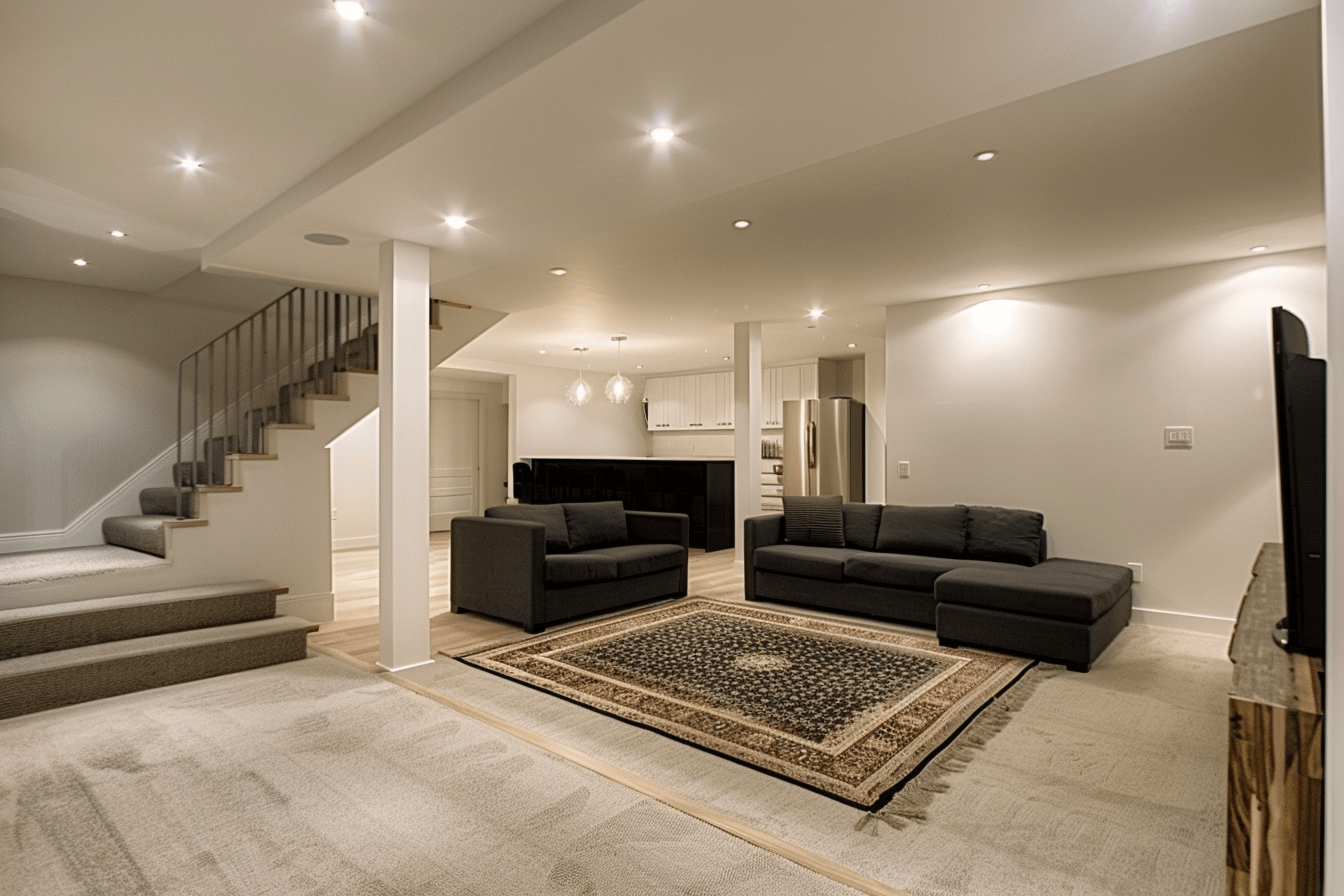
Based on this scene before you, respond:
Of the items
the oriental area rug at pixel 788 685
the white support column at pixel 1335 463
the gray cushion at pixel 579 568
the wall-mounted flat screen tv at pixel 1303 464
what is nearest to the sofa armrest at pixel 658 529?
the gray cushion at pixel 579 568

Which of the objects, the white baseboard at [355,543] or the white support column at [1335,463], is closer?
the white support column at [1335,463]

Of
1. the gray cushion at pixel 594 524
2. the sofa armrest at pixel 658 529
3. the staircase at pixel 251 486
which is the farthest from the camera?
the sofa armrest at pixel 658 529

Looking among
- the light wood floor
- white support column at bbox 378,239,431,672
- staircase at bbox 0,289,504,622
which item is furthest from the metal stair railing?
white support column at bbox 378,239,431,672

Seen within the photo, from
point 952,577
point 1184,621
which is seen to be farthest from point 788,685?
point 1184,621

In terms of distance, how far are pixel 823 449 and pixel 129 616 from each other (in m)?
6.93

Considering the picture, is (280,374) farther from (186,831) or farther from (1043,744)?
(1043,744)

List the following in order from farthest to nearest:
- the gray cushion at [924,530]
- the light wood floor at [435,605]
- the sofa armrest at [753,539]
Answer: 1. the sofa armrest at [753,539]
2. the gray cushion at [924,530]
3. the light wood floor at [435,605]

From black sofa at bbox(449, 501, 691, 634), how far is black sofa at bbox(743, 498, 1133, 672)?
778mm

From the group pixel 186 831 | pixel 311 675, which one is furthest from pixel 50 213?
pixel 186 831

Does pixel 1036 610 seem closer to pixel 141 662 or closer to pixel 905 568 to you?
pixel 905 568

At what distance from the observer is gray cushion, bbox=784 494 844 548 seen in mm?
5676

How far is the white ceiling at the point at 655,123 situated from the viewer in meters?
1.91

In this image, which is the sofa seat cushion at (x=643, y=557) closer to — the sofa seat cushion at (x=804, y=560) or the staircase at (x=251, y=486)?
the sofa seat cushion at (x=804, y=560)

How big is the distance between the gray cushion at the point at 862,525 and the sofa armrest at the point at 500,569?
2.52m
